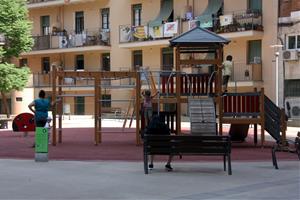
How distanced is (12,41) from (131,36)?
852 centimetres

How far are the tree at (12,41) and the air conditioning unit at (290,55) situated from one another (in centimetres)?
1665

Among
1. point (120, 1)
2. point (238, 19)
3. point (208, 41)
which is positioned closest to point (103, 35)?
point (120, 1)

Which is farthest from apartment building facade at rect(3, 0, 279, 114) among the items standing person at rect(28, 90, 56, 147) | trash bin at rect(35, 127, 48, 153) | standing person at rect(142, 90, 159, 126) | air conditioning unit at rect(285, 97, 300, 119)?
trash bin at rect(35, 127, 48, 153)

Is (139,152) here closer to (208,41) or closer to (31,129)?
(208,41)

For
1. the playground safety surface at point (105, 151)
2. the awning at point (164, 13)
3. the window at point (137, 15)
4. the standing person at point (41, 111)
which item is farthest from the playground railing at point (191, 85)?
the window at point (137, 15)

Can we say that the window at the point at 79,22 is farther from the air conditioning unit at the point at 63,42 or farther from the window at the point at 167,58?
the window at the point at 167,58

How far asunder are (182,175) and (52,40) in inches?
1559

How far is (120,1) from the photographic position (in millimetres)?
47344

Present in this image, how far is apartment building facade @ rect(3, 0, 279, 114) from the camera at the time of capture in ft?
127

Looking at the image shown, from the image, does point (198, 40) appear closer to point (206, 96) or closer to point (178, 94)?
point (178, 94)

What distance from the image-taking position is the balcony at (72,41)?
47.9m

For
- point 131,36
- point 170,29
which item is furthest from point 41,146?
point 131,36

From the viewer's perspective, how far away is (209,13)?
40.5 m

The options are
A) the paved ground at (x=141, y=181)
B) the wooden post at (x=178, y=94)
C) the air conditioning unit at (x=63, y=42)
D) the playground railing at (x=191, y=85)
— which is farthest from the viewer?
the air conditioning unit at (x=63, y=42)
